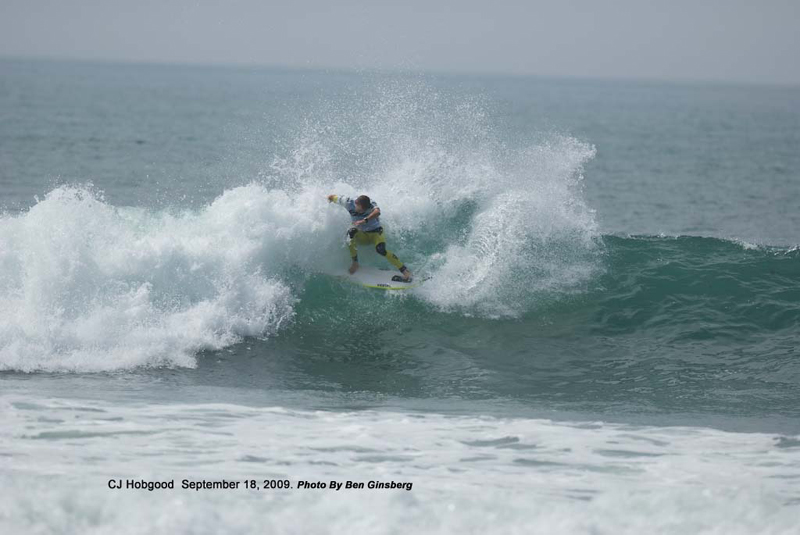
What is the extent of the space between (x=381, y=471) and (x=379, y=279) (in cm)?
623

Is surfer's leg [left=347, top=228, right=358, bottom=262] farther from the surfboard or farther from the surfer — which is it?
the surfboard

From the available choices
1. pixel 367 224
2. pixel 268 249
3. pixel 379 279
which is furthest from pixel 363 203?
pixel 268 249

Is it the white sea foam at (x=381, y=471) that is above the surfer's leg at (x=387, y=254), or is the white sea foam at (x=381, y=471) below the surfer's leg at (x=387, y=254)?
below

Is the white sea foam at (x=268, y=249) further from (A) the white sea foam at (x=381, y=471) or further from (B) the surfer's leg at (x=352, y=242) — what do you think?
(A) the white sea foam at (x=381, y=471)

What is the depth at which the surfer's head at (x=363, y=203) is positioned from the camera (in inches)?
530

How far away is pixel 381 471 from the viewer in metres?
7.82

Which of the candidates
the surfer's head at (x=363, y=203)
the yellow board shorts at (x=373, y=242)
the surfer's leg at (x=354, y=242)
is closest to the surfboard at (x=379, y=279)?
the surfer's leg at (x=354, y=242)

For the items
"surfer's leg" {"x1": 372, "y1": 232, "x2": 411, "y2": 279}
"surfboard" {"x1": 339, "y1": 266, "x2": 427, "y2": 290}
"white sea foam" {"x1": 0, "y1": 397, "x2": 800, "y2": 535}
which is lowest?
"white sea foam" {"x1": 0, "y1": 397, "x2": 800, "y2": 535}

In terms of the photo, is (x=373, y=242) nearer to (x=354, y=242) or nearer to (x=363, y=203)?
(x=354, y=242)

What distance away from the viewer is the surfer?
13555 millimetres

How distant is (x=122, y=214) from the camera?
1738 centimetres

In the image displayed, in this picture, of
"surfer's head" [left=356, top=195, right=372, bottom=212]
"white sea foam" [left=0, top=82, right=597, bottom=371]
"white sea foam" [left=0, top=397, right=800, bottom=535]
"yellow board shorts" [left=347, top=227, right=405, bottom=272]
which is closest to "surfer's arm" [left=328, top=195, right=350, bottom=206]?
"surfer's head" [left=356, top=195, right=372, bottom=212]

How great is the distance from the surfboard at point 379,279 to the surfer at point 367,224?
0.14m

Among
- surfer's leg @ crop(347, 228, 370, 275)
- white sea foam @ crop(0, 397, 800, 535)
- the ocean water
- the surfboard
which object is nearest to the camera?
white sea foam @ crop(0, 397, 800, 535)
